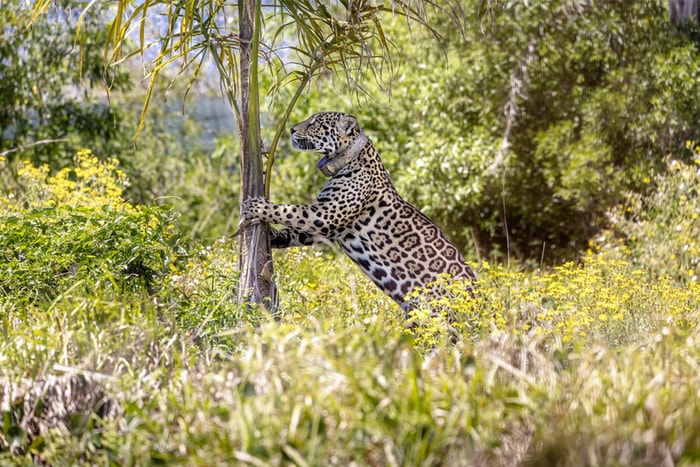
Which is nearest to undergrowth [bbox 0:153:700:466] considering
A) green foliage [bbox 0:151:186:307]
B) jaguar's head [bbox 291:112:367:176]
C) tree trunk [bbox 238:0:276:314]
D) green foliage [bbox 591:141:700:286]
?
green foliage [bbox 0:151:186:307]

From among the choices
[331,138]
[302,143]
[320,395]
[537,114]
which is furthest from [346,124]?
[537,114]

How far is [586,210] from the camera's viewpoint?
1220 cm

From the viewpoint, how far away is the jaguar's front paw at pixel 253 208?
6004 millimetres

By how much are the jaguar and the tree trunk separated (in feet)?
1.07

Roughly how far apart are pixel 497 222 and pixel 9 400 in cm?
1019

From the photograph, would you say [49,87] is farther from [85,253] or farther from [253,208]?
[253,208]

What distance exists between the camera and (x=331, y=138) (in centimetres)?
648

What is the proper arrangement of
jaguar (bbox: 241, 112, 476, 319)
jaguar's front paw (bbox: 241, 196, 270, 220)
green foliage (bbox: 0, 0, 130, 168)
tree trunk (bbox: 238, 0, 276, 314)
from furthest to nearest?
green foliage (bbox: 0, 0, 130, 168) → jaguar (bbox: 241, 112, 476, 319) → tree trunk (bbox: 238, 0, 276, 314) → jaguar's front paw (bbox: 241, 196, 270, 220)

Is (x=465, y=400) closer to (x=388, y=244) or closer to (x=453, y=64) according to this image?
(x=388, y=244)

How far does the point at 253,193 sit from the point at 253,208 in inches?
8.6

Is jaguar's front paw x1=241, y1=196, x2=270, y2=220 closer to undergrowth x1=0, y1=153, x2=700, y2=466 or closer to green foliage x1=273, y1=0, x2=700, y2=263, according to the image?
undergrowth x1=0, y1=153, x2=700, y2=466

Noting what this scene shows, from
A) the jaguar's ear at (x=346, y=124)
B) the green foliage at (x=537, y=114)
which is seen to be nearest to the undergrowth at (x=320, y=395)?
the jaguar's ear at (x=346, y=124)

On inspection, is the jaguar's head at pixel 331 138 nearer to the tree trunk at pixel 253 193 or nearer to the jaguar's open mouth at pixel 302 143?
the jaguar's open mouth at pixel 302 143

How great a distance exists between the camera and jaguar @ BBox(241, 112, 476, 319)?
6398 mm
